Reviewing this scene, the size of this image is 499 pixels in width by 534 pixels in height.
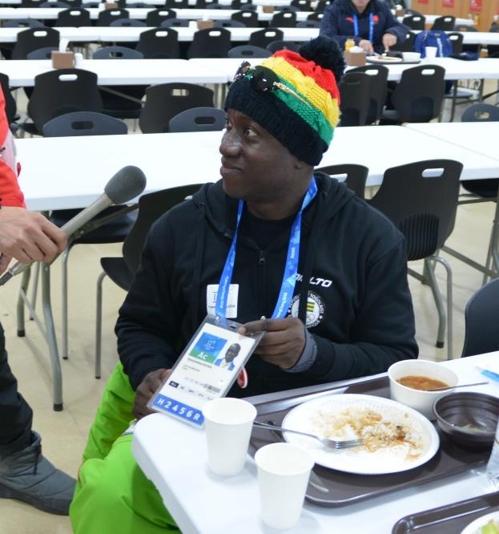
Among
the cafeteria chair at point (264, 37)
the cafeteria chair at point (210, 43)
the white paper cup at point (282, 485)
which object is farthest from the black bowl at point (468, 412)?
the cafeteria chair at point (264, 37)

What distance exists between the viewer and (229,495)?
1.09m

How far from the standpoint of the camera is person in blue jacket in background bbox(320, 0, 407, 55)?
6770mm

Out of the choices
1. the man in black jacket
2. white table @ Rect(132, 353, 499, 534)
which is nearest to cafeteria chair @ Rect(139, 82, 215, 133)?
the man in black jacket

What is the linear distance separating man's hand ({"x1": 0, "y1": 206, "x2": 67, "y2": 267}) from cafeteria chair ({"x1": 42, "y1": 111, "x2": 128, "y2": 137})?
2.11 m

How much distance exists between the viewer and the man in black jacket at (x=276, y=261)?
1.56 metres

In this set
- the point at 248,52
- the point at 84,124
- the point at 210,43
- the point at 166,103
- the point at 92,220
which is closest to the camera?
the point at 92,220

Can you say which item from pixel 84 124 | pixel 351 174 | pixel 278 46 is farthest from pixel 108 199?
pixel 278 46

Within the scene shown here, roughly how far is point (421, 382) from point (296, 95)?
1.98 feet

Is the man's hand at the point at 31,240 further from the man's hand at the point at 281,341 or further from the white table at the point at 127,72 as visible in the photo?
the white table at the point at 127,72

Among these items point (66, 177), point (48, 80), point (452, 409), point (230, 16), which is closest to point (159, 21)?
point (230, 16)

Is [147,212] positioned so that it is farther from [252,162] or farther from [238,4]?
[238,4]

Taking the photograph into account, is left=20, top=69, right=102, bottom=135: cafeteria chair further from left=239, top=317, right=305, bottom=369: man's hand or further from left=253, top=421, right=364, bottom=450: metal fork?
left=253, top=421, right=364, bottom=450: metal fork

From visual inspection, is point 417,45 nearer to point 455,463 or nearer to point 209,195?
point 209,195

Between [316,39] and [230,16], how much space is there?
773cm
